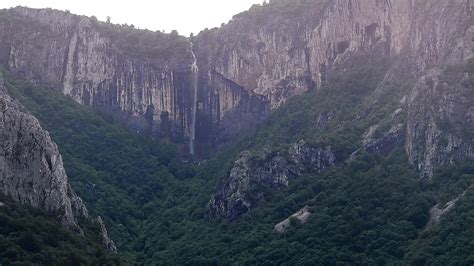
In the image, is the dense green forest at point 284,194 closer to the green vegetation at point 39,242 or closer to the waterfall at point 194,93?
the waterfall at point 194,93

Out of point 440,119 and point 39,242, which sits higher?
point 440,119

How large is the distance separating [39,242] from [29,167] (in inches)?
418

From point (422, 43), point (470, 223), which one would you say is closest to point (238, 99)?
point (422, 43)

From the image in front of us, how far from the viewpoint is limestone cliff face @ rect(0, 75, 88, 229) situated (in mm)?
86562

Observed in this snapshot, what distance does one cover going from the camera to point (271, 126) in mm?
135250

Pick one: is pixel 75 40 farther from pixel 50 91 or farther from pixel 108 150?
pixel 108 150

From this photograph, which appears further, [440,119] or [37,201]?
[440,119]

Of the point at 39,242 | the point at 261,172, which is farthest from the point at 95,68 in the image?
the point at 39,242

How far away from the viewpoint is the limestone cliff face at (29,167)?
86.6 metres

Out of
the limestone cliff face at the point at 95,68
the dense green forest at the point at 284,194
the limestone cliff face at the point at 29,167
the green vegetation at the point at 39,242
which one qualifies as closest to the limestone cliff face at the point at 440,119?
the dense green forest at the point at 284,194

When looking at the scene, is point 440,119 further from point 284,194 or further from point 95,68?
point 95,68

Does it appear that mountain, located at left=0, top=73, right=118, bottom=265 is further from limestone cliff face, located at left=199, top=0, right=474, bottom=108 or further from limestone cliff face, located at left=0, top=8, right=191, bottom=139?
limestone cliff face, located at left=0, top=8, right=191, bottom=139

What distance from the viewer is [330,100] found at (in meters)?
129

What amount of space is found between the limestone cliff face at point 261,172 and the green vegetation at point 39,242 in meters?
25.4
